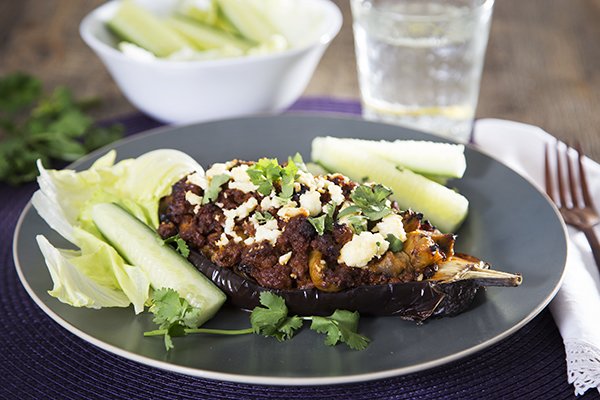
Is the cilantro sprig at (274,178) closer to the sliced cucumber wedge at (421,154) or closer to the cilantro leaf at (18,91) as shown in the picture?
the sliced cucumber wedge at (421,154)

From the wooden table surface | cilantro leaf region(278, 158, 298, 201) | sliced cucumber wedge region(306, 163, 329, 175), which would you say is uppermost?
cilantro leaf region(278, 158, 298, 201)

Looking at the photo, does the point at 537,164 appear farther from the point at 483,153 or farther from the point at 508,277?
the point at 508,277

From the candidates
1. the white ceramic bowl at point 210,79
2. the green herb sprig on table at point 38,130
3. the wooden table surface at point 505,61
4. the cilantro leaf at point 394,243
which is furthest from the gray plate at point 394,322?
the wooden table surface at point 505,61

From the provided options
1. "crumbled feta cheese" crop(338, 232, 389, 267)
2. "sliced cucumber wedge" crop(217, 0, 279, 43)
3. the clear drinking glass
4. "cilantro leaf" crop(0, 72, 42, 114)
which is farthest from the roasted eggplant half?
"cilantro leaf" crop(0, 72, 42, 114)

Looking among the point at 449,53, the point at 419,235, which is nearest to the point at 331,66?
the point at 449,53

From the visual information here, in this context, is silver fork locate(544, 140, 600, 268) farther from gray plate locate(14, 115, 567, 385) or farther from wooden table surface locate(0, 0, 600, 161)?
wooden table surface locate(0, 0, 600, 161)

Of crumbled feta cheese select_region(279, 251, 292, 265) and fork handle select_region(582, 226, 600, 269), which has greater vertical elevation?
crumbled feta cheese select_region(279, 251, 292, 265)

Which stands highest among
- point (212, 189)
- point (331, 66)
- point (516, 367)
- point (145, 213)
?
point (212, 189)
